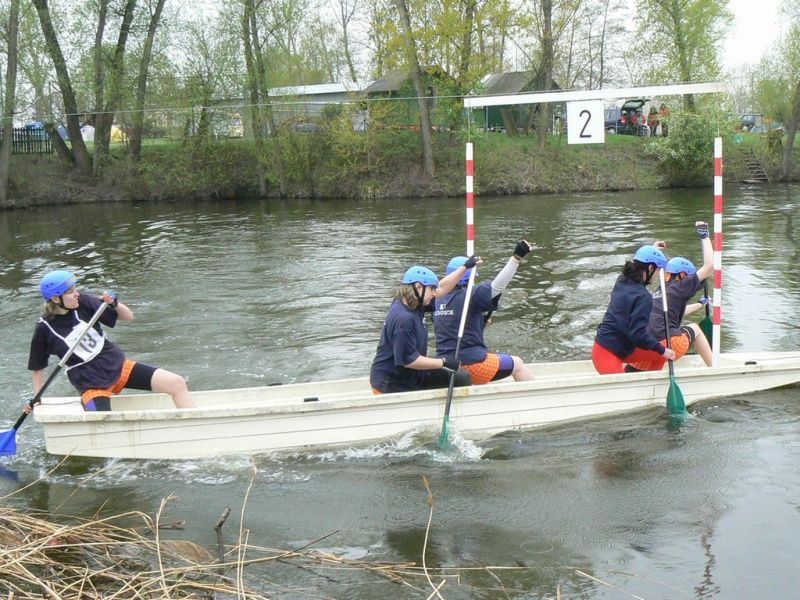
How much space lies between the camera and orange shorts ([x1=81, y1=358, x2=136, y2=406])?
24.0 ft

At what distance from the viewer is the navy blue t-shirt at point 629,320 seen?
815 cm

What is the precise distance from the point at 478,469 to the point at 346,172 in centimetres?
2848

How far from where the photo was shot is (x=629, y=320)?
27.0ft

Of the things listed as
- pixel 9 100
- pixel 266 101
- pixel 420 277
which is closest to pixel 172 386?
pixel 420 277

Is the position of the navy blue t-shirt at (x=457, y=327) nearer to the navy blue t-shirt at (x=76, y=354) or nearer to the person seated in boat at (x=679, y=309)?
the person seated in boat at (x=679, y=309)

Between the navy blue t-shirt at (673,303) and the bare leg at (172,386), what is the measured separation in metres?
4.72

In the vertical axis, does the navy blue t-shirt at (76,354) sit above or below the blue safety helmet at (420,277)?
below

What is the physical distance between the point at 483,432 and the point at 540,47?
33.6 metres

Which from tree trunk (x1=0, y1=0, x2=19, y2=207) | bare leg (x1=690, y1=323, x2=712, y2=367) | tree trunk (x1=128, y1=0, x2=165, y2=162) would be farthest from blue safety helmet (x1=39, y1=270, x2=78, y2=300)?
tree trunk (x1=128, y1=0, x2=165, y2=162)

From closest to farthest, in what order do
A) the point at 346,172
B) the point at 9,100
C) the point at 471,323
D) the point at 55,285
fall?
the point at 55,285 → the point at 471,323 → the point at 9,100 → the point at 346,172

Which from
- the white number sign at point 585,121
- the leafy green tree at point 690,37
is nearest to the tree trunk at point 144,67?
the leafy green tree at point 690,37

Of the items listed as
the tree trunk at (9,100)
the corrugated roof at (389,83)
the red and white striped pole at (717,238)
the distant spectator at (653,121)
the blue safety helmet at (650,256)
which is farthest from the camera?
the distant spectator at (653,121)

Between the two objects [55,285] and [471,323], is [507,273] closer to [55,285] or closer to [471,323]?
[471,323]

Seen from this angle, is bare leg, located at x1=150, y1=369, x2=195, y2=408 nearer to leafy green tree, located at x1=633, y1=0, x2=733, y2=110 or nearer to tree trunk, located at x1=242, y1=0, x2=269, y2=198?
tree trunk, located at x1=242, y1=0, x2=269, y2=198
